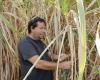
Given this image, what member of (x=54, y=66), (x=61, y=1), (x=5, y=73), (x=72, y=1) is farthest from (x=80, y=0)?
(x=5, y=73)

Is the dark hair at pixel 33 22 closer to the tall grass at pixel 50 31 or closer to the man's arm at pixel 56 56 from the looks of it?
the tall grass at pixel 50 31

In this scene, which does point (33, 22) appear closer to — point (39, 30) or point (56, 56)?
point (39, 30)

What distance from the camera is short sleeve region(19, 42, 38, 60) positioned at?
226 cm

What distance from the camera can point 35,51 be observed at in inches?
89.8

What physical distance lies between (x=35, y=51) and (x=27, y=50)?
0.06m

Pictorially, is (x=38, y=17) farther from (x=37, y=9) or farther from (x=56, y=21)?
(x=56, y=21)

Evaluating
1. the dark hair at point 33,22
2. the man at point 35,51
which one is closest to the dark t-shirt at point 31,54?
the man at point 35,51

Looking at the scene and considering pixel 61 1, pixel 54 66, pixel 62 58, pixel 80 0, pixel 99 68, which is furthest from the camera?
pixel 54 66

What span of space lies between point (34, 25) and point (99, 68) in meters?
0.83

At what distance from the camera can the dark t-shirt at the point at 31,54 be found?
2.29 m

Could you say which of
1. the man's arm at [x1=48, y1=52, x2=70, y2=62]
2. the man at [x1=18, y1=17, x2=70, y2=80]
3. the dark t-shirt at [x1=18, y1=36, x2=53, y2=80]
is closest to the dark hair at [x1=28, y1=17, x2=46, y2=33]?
the man at [x1=18, y1=17, x2=70, y2=80]

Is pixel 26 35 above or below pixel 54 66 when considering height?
above

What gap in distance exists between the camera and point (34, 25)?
2.37 meters

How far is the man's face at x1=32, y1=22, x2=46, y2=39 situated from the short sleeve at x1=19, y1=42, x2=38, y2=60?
4.2 inches
